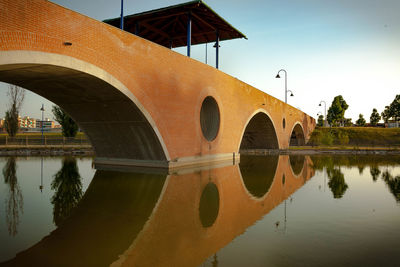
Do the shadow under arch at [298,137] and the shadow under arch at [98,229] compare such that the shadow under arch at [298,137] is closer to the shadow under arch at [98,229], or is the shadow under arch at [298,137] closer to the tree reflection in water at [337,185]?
the tree reflection in water at [337,185]

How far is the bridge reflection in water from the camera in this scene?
526 cm

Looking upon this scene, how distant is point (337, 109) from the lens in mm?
82938

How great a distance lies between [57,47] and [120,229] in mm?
7415

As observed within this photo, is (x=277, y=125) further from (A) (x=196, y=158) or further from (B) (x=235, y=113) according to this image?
(A) (x=196, y=158)

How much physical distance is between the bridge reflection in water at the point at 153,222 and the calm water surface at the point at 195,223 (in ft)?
0.08

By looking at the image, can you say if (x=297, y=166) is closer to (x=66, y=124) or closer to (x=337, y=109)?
(x=66, y=124)

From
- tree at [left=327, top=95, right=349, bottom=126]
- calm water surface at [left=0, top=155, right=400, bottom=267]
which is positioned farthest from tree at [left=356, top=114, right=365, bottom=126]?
calm water surface at [left=0, top=155, right=400, bottom=267]

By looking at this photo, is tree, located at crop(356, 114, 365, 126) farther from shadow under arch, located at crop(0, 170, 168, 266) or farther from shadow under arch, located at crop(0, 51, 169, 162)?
shadow under arch, located at crop(0, 170, 168, 266)

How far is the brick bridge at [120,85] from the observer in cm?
1014

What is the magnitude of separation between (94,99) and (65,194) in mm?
6571

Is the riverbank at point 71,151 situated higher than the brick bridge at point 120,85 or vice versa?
the brick bridge at point 120,85

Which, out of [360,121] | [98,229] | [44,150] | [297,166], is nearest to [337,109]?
[360,121]

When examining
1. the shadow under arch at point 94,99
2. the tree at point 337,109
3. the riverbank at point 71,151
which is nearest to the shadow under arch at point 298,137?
the riverbank at point 71,151

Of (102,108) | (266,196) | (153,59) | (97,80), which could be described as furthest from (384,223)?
(102,108)
